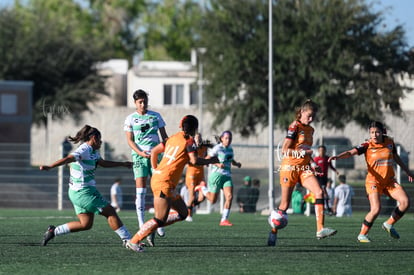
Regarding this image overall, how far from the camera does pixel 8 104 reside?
5144 cm

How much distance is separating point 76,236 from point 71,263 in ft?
13.9

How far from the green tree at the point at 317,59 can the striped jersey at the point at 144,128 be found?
31.3 meters

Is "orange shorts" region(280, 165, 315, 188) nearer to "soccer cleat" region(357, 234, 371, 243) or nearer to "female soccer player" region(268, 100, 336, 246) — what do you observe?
"female soccer player" region(268, 100, 336, 246)

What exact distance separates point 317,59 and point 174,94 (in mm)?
28244

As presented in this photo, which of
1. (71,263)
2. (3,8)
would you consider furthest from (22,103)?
(71,263)

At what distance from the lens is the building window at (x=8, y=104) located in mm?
50875

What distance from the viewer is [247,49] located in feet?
154

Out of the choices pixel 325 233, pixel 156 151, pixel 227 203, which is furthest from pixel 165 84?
pixel 156 151

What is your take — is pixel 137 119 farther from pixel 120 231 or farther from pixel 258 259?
pixel 258 259

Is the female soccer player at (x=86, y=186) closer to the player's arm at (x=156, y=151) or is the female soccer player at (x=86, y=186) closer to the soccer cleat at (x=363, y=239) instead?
the player's arm at (x=156, y=151)

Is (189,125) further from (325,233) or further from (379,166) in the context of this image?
(379,166)

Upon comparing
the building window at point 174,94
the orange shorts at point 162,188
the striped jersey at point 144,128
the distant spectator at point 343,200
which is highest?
the building window at point 174,94

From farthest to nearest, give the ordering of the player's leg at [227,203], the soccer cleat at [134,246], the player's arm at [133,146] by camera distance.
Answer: the player's leg at [227,203] → the player's arm at [133,146] → the soccer cleat at [134,246]

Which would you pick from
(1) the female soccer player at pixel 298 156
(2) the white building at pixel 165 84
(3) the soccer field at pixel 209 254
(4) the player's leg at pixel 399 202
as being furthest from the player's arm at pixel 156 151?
(2) the white building at pixel 165 84
